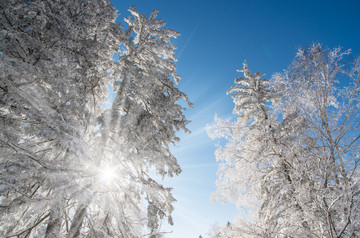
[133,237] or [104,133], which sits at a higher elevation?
[104,133]

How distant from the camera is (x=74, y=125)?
479 cm

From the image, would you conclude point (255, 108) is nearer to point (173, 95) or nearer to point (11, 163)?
point (173, 95)

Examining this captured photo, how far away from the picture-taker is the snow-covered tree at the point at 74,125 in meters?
3.77

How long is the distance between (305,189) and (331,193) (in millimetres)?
556

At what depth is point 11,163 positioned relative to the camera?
3314mm

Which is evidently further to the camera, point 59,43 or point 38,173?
point 59,43

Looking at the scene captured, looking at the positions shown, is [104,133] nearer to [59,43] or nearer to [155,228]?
[59,43]

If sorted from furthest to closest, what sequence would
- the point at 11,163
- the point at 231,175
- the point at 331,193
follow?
the point at 231,175
the point at 331,193
the point at 11,163

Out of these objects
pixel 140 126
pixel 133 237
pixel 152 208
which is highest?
pixel 140 126

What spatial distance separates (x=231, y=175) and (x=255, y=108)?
3.88 metres

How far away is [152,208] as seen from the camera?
5.22 meters

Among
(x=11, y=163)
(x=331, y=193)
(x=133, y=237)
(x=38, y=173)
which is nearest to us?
(x=11, y=163)

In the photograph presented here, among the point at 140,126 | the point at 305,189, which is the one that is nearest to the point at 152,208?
the point at 140,126

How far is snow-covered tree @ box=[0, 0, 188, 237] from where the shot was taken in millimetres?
3768
